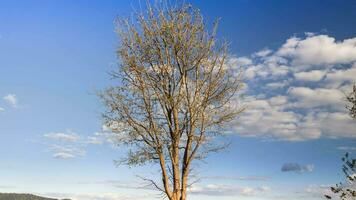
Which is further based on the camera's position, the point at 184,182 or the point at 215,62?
the point at 215,62

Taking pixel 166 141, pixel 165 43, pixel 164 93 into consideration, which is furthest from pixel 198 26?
pixel 166 141

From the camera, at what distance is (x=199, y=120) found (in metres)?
25.6

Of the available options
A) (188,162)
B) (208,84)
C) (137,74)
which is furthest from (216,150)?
(137,74)

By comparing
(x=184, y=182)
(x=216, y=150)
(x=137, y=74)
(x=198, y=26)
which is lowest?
(x=184, y=182)

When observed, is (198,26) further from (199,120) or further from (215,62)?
(199,120)

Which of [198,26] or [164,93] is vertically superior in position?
[198,26]

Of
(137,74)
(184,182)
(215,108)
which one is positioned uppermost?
(137,74)

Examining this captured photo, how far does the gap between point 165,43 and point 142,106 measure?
12.9 ft

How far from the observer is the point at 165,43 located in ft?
86.1

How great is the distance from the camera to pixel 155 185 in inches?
Answer: 1011

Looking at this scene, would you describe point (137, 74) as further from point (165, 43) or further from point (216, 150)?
point (216, 150)

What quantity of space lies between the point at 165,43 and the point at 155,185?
27.0ft

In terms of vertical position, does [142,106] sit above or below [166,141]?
above

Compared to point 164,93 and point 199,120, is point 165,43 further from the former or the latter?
point 199,120
